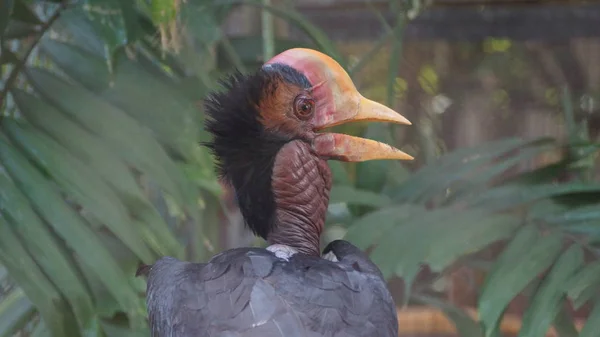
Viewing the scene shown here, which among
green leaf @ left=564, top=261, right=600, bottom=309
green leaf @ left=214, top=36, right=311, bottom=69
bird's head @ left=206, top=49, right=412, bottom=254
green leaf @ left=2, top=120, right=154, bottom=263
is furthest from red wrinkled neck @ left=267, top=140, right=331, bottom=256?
green leaf @ left=214, top=36, right=311, bottom=69

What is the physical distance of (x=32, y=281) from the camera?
0.83 metres

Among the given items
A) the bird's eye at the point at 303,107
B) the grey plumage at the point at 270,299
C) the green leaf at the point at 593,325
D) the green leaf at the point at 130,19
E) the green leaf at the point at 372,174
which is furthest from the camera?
the green leaf at the point at 372,174

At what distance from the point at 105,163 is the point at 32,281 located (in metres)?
0.17

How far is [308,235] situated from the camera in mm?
794

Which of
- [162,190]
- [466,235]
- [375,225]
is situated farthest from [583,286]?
[162,190]

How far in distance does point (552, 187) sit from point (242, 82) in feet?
1.70

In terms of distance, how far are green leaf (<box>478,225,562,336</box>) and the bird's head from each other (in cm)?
26

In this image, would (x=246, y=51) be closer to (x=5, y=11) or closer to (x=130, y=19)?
(x=130, y=19)

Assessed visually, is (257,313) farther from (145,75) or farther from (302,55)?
(145,75)

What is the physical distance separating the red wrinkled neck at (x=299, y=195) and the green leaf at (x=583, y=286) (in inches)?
12.1

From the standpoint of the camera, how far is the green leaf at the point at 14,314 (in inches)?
37.6

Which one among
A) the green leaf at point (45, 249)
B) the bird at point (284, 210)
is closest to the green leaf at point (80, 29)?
the green leaf at point (45, 249)

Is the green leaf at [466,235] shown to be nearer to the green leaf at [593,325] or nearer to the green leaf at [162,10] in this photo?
the green leaf at [593,325]

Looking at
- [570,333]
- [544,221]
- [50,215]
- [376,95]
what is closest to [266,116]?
[50,215]
